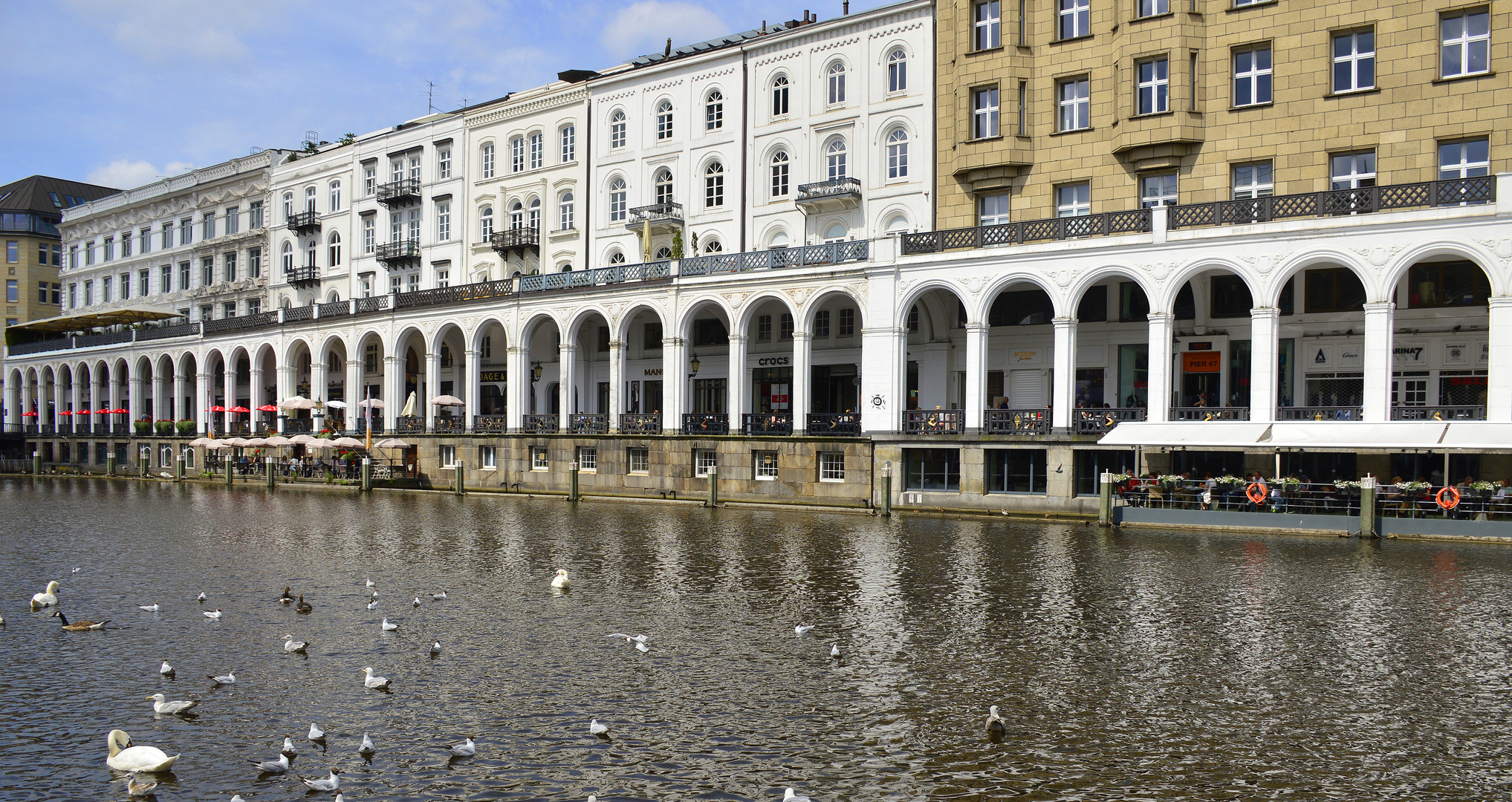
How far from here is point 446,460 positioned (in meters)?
54.0

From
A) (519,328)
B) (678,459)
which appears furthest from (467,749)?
(519,328)

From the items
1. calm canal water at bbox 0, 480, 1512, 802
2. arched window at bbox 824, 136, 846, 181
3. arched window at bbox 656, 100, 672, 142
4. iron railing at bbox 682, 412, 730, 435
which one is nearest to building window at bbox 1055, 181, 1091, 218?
arched window at bbox 824, 136, 846, 181

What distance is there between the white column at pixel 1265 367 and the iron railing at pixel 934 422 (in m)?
9.42

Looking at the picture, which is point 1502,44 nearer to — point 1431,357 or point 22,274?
point 1431,357

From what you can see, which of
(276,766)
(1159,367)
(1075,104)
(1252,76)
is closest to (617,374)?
(1075,104)

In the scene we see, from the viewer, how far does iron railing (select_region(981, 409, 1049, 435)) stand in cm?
3722

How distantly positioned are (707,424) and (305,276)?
35345 millimetres

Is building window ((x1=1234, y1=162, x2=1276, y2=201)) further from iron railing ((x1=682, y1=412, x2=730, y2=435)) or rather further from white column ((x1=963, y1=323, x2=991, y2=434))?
iron railing ((x1=682, y1=412, x2=730, y2=435))

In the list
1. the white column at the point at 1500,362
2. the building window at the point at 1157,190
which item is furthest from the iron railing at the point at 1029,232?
the white column at the point at 1500,362

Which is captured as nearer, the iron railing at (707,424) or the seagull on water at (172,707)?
the seagull on water at (172,707)

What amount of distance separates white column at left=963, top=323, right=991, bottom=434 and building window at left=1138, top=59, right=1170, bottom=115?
9394mm

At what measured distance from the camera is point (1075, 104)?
1596 inches

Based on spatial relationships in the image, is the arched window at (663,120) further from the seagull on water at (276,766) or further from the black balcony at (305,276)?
the seagull on water at (276,766)

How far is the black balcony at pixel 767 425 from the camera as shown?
43.3 m
